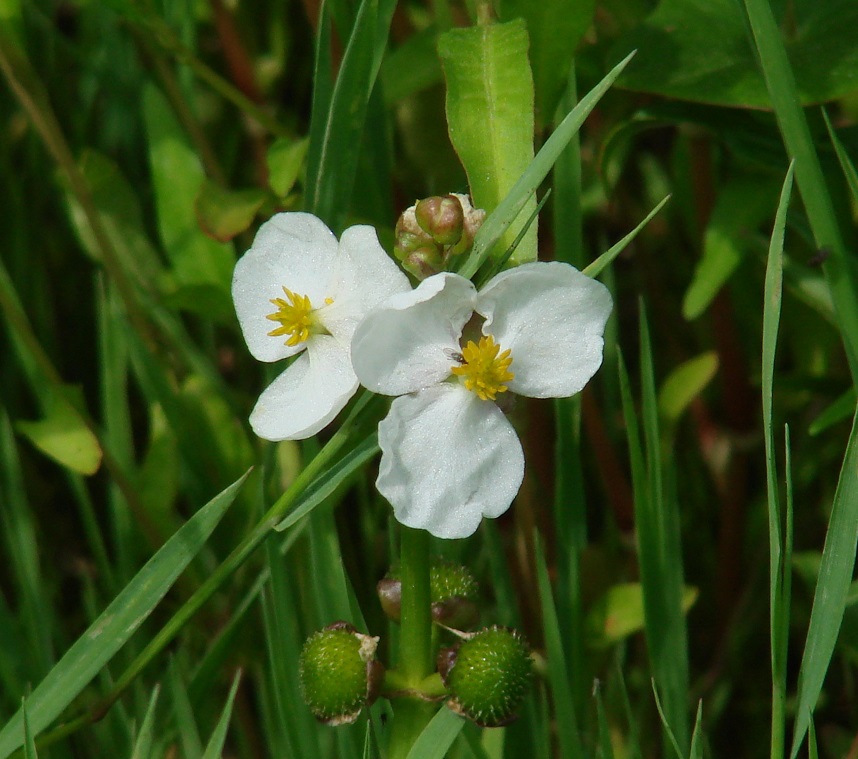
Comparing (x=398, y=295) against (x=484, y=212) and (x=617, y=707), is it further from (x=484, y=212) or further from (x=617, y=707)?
(x=617, y=707)

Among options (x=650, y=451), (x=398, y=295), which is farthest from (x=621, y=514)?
(x=398, y=295)

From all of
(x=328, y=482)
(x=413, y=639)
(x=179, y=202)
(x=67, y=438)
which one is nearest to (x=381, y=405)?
(x=328, y=482)

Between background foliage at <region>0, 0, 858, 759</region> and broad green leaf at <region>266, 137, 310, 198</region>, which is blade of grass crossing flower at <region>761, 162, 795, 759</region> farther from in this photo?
broad green leaf at <region>266, 137, 310, 198</region>

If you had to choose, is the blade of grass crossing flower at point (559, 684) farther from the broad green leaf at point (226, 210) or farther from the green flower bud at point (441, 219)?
the broad green leaf at point (226, 210)

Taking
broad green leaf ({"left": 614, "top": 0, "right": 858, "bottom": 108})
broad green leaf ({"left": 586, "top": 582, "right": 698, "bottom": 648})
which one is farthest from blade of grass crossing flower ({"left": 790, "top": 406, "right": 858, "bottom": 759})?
broad green leaf ({"left": 614, "top": 0, "right": 858, "bottom": 108})

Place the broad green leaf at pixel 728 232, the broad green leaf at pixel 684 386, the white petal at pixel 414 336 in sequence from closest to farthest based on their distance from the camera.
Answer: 1. the white petal at pixel 414 336
2. the broad green leaf at pixel 728 232
3. the broad green leaf at pixel 684 386

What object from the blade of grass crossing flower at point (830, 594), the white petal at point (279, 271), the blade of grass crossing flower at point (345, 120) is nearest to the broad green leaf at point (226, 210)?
the blade of grass crossing flower at point (345, 120)
